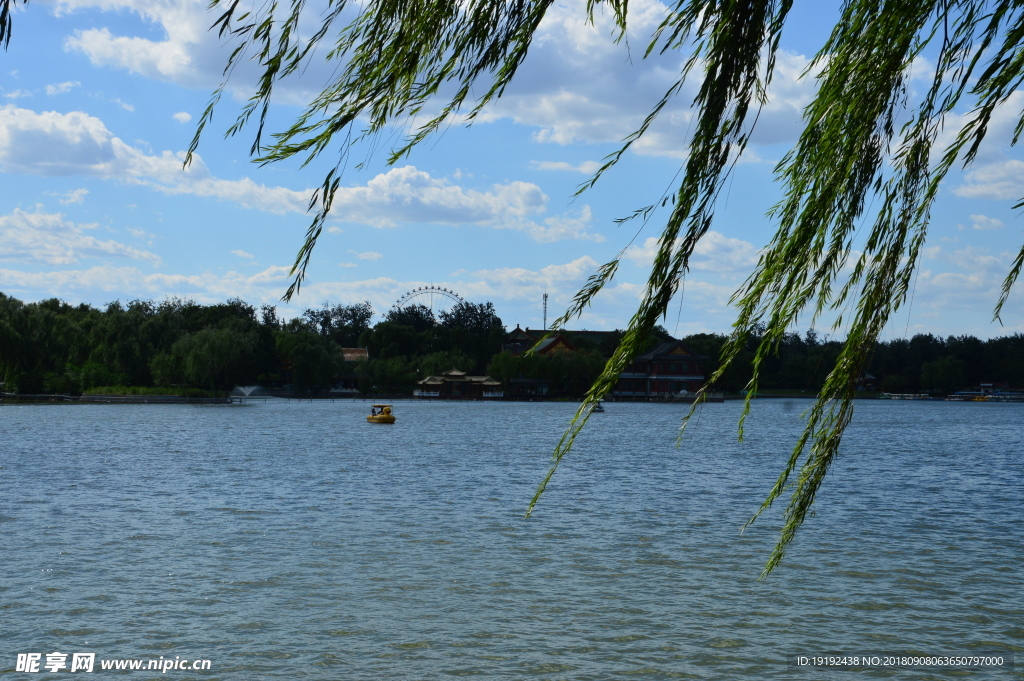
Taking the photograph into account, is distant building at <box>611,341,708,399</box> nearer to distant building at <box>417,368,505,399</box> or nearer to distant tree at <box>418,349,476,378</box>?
distant building at <box>417,368,505,399</box>

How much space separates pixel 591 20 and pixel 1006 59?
5.20 ft

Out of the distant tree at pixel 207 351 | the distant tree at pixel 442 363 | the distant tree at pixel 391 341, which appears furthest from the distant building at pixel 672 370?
the distant tree at pixel 207 351

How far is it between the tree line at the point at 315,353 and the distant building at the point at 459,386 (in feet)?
5.51

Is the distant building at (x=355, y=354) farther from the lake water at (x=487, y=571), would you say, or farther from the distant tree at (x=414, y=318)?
the lake water at (x=487, y=571)

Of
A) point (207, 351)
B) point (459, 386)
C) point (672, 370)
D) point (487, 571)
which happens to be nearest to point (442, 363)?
point (459, 386)

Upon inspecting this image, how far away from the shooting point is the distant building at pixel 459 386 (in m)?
104

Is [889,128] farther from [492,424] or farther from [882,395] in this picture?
[882,395]

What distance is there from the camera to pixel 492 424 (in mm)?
55875

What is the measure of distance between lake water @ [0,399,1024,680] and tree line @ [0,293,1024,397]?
383 inches

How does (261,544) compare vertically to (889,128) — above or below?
below

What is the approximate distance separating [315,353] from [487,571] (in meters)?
76.4

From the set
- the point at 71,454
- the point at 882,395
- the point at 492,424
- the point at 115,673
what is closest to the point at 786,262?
the point at 115,673

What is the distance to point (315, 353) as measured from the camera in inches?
3401

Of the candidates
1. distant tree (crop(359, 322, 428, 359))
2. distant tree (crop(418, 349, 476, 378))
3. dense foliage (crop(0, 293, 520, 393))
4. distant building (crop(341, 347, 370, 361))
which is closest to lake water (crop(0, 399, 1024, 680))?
dense foliage (crop(0, 293, 520, 393))
